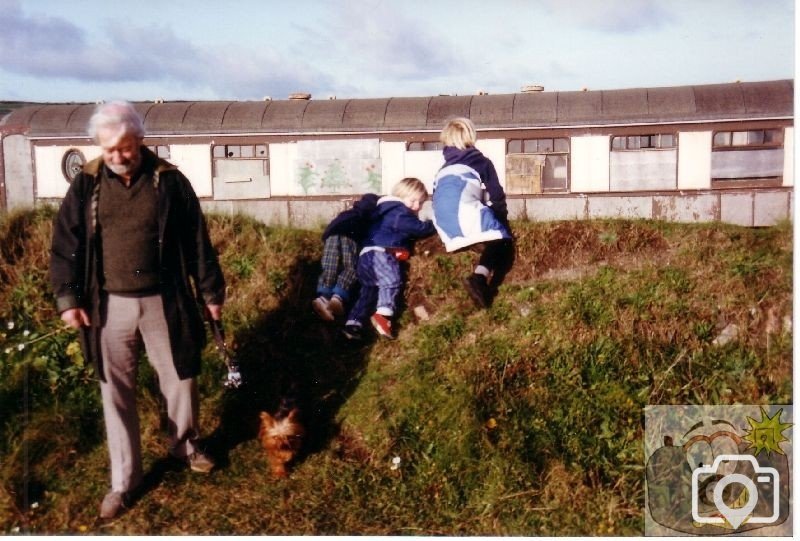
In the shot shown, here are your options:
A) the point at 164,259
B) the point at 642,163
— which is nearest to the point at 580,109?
the point at 642,163

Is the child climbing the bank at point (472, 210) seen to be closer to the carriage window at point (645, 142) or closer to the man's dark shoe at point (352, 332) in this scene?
the man's dark shoe at point (352, 332)

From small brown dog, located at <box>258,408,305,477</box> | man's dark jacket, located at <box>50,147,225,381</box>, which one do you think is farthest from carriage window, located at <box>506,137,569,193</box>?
man's dark jacket, located at <box>50,147,225,381</box>

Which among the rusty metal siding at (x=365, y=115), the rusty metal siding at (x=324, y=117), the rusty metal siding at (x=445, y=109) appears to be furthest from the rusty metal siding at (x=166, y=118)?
the rusty metal siding at (x=445, y=109)

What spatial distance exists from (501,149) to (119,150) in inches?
331

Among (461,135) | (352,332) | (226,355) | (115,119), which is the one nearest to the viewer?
(115,119)

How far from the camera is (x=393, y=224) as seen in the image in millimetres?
5844

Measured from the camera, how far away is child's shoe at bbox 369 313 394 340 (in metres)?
5.22

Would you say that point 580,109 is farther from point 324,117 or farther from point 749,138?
point 324,117

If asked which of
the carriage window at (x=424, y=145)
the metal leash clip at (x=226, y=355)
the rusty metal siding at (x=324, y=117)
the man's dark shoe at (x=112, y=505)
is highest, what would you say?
the rusty metal siding at (x=324, y=117)

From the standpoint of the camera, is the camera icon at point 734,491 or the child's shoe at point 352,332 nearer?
the camera icon at point 734,491

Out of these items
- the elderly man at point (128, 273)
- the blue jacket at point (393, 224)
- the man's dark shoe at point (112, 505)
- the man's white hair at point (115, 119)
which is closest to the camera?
the man's white hair at point (115, 119)

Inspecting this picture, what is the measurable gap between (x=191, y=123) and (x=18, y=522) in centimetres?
877

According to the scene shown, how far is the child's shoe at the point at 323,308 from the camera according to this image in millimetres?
5293

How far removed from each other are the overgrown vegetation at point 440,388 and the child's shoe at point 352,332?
0.10m
